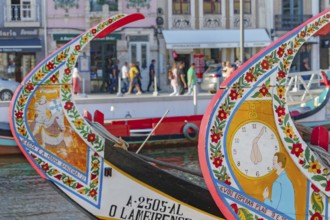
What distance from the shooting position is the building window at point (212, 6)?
133 ft

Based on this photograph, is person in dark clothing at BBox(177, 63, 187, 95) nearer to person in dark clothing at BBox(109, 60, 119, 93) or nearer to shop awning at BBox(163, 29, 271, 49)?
person in dark clothing at BBox(109, 60, 119, 93)

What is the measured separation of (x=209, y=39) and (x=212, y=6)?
2.13 metres

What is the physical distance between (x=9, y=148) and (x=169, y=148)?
379 cm

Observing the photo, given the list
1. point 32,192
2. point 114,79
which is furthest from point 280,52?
point 114,79

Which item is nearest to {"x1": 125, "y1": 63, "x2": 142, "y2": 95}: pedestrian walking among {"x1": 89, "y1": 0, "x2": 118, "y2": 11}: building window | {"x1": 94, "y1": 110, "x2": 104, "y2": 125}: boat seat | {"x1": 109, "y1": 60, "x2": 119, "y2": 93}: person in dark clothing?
{"x1": 109, "y1": 60, "x2": 119, "y2": 93}: person in dark clothing

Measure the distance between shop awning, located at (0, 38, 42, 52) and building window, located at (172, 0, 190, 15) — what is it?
7181mm

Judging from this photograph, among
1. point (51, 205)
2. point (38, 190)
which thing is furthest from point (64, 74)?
point (38, 190)

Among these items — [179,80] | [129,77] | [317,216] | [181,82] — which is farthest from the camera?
[129,77]

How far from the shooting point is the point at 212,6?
4081cm

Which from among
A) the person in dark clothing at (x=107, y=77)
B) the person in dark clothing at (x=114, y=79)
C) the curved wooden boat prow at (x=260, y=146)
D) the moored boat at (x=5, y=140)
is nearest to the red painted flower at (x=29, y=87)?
the curved wooden boat prow at (x=260, y=146)

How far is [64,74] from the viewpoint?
368 inches

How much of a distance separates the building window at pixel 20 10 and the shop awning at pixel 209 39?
6.65 meters

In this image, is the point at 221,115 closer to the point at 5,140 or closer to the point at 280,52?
the point at 280,52

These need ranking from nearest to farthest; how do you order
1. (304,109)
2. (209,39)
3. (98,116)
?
(98,116) → (304,109) → (209,39)
